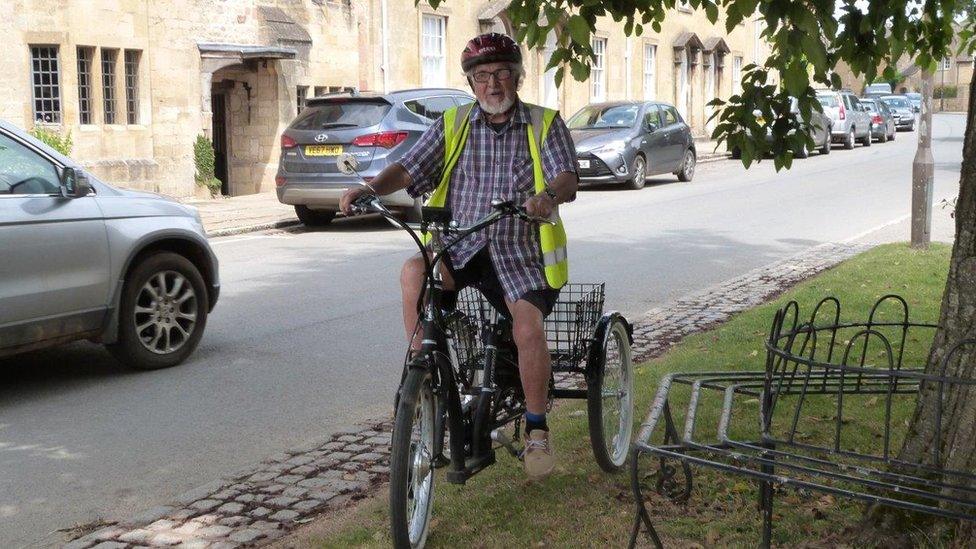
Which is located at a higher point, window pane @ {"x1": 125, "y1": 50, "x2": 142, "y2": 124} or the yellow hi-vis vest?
window pane @ {"x1": 125, "y1": 50, "x2": 142, "y2": 124}

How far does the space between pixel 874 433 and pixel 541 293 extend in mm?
2071

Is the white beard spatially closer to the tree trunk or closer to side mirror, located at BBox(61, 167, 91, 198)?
the tree trunk

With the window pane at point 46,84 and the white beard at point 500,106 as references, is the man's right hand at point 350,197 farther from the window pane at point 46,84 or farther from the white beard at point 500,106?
the window pane at point 46,84

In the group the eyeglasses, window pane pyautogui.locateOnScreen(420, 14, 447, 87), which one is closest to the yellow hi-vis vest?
the eyeglasses

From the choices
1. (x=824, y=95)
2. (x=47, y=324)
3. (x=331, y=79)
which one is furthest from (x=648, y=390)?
(x=824, y=95)

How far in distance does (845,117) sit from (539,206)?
36.8 m

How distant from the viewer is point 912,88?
10950cm

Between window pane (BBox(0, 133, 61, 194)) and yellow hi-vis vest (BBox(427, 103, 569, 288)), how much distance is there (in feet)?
11.0

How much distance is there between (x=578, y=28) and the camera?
4.85 metres

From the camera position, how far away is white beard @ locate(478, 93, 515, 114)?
4.93 m

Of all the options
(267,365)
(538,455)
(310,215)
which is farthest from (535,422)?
(310,215)

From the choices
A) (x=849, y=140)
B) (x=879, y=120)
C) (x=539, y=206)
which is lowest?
(x=539, y=206)

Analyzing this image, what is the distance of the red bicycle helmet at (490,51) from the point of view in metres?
4.87

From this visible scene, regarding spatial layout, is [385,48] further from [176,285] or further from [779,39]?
[779,39]
